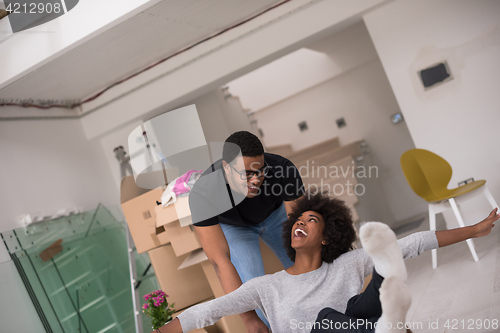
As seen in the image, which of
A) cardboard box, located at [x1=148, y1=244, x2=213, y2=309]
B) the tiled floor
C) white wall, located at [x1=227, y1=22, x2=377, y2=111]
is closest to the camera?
the tiled floor

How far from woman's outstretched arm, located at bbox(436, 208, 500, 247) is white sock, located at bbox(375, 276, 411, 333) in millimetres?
325

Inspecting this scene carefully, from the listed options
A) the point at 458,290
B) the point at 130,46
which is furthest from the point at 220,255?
the point at 130,46

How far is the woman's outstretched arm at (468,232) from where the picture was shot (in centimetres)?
119

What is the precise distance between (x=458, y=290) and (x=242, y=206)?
1.26m

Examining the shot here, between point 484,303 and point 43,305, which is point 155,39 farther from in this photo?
point 484,303

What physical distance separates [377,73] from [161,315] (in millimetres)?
4460

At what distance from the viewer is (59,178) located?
3445 mm

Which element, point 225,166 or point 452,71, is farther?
point 452,71

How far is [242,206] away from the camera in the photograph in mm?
1773

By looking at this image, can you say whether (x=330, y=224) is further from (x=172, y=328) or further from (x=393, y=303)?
(x=172, y=328)

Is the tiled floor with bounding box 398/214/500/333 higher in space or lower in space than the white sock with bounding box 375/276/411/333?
lower

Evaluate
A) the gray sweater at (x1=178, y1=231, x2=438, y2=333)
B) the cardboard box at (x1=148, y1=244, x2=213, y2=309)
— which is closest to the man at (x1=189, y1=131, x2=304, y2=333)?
the gray sweater at (x1=178, y1=231, x2=438, y2=333)

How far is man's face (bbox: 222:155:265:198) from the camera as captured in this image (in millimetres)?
1470

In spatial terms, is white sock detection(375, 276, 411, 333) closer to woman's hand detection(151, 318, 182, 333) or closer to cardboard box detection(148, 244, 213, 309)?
woman's hand detection(151, 318, 182, 333)
